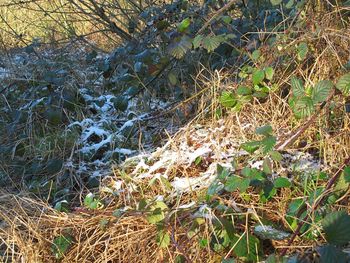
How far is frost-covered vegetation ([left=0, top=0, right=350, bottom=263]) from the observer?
183 centimetres

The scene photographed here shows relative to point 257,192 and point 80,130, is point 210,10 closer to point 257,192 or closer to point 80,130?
point 80,130

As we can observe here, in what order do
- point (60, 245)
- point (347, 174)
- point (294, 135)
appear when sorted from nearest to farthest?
point (347, 174) < point (60, 245) < point (294, 135)

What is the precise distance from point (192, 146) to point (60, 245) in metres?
0.78

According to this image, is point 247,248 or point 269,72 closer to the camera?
point 247,248

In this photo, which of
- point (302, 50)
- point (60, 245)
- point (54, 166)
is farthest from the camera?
point (54, 166)

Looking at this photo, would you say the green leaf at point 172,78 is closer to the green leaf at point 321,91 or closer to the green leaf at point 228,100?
the green leaf at point 228,100

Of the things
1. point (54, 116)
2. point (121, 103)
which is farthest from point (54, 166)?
point (121, 103)

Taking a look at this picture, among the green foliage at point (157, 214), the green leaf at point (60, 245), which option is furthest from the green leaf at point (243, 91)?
the green leaf at point (60, 245)

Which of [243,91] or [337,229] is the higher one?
[243,91]

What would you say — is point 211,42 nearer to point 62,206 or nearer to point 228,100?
point 228,100

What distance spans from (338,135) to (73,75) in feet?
6.15

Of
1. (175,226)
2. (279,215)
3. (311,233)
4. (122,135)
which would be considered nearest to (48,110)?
(122,135)

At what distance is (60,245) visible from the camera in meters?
1.93

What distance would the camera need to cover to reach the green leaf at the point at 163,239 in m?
1.83
